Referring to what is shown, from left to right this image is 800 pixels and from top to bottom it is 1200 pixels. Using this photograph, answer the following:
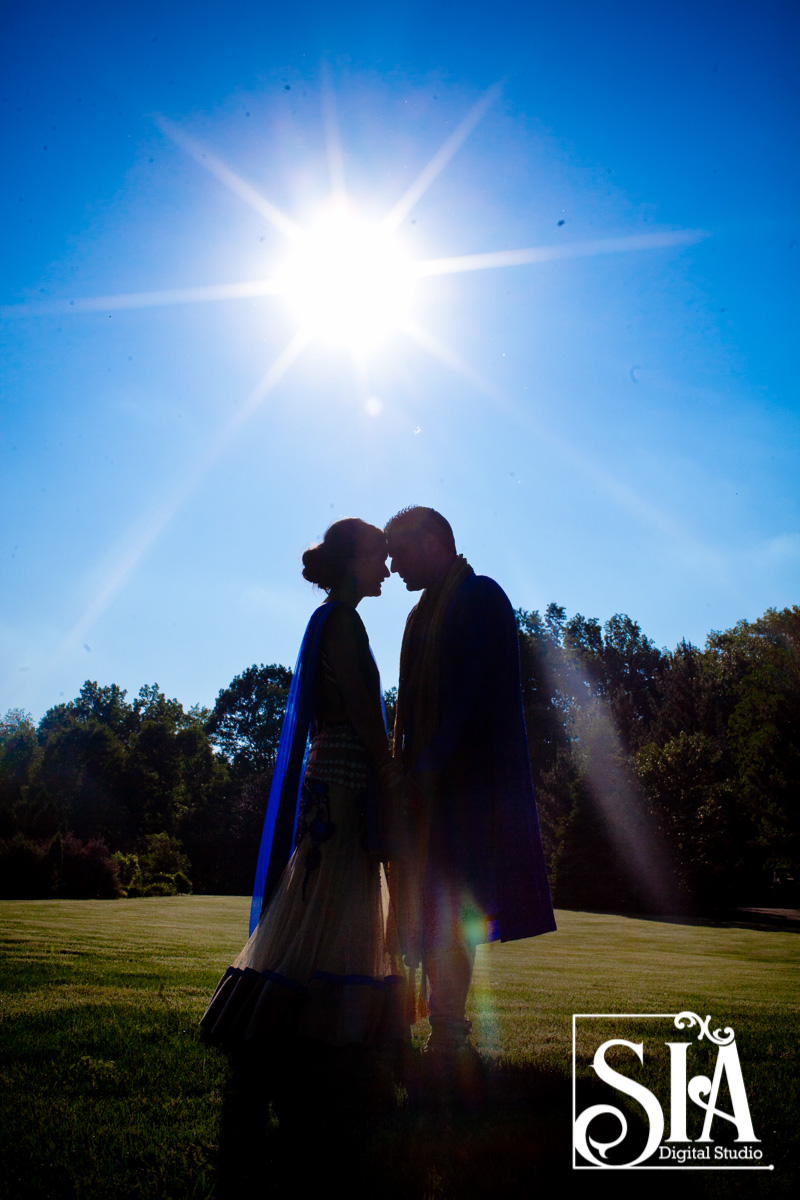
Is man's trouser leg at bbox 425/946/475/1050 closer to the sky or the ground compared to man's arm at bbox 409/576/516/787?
closer to the ground

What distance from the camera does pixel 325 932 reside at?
10.6 ft

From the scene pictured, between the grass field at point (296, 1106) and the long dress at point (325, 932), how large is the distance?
5.8 inches

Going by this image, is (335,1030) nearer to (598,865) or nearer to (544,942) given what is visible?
(544,942)

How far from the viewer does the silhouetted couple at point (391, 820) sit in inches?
121

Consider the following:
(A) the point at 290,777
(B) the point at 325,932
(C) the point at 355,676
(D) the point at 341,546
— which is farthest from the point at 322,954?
(D) the point at 341,546

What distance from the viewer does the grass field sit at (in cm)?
193

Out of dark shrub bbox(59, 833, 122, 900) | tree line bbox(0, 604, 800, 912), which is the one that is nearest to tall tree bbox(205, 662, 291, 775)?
tree line bbox(0, 604, 800, 912)

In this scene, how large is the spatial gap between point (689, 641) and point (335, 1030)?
49.7 meters

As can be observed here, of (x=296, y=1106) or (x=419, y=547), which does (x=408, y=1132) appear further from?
(x=419, y=547)

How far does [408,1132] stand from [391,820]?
131 cm

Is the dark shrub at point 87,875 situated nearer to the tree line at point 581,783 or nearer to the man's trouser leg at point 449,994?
the tree line at point 581,783

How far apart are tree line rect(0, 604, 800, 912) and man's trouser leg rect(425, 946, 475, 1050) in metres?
20.0

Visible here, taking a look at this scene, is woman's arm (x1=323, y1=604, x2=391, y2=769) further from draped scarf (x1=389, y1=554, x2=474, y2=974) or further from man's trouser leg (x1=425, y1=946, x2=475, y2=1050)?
man's trouser leg (x1=425, y1=946, x2=475, y2=1050)

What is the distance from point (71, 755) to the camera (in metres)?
44.2
